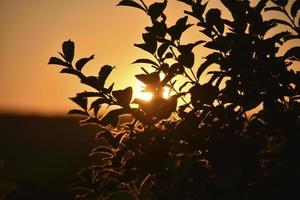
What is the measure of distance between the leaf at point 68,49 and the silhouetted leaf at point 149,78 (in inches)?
23.3

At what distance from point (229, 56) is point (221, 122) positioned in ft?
1.53

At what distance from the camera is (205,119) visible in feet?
10.8

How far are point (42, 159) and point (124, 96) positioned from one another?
71.2 ft

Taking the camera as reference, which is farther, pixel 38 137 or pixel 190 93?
pixel 38 137

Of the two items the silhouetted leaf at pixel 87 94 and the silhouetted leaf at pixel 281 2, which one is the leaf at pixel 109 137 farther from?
the silhouetted leaf at pixel 281 2

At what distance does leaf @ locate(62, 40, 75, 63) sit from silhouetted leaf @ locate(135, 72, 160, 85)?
1.94ft

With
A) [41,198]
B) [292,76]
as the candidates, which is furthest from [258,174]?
[41,198]

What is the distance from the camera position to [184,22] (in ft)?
12.1

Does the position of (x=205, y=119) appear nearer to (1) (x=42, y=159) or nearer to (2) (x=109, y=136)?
(2) (x=109, y=136)

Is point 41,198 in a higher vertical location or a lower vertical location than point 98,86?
lower

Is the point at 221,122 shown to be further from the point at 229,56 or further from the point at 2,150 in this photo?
the point at 2,150

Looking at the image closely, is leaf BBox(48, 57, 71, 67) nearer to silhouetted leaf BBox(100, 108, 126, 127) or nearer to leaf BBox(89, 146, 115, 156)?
silhouetted leaf BBox(100, 108, 126, 127)

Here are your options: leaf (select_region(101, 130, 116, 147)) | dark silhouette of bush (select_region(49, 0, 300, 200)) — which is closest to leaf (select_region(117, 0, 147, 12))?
dark silhouette of bush (select_region(49, 0, 300, 200))

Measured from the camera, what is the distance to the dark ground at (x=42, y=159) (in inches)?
589
